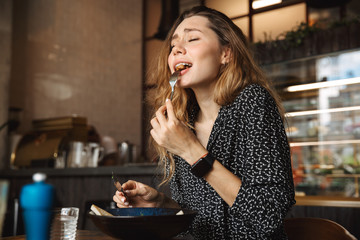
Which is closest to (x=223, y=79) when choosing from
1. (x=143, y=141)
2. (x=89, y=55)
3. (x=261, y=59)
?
(x=261, y=59)

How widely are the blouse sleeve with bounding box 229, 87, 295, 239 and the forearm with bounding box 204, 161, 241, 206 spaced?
0.03 metres

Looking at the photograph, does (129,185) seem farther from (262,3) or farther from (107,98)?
(262,3)

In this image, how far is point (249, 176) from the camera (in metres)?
1.14

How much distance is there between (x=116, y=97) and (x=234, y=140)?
435 cm

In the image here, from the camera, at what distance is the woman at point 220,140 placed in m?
1.12

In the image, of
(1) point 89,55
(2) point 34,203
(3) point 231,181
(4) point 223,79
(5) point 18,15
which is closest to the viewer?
(2) point 34,203

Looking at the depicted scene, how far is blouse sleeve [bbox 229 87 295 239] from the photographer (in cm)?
108

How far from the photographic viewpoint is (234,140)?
1.34m

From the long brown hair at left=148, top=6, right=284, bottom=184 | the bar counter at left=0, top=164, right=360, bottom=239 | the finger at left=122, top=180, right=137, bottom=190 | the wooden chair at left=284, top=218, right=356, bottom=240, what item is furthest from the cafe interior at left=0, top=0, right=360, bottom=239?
the wooden chair at left=284, top=218, right=356, bottom=240

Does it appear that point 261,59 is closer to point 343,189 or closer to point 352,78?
point 352,78

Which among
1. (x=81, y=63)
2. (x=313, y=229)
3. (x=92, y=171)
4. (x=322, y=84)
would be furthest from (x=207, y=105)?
(x=81, y=63)

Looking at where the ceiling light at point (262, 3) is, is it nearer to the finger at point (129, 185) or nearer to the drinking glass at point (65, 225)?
the finger at point (129, 185)

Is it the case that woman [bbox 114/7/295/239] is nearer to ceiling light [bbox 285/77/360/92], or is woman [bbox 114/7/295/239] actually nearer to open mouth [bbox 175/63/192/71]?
open mouth [bbox 175/63/192/71]

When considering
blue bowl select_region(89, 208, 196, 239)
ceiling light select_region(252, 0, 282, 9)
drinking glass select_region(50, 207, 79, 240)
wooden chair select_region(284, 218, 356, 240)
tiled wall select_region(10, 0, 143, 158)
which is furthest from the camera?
ceiling light select_region(252, 0, 282, 9)
